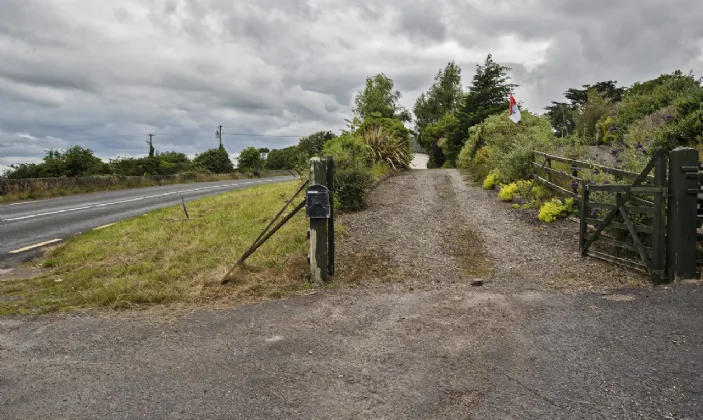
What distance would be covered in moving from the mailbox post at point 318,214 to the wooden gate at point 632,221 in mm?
4299

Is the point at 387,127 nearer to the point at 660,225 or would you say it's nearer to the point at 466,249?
the point at 466,249

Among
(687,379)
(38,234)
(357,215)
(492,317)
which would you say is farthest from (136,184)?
(687,379)

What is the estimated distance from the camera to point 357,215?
11641 millimetres

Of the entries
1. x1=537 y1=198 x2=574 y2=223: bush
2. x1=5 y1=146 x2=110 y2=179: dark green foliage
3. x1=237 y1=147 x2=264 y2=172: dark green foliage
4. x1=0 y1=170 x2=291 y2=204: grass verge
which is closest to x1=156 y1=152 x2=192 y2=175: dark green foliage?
x1=237 y1=147 x2=264 y2=172: dark green foliage

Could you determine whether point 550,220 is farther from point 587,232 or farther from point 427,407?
point 427,407

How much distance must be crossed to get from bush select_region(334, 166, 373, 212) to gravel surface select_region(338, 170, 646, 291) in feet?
1.36

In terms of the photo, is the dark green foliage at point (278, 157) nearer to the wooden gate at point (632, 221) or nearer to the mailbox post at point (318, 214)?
the wooden gate at point (632, 221)

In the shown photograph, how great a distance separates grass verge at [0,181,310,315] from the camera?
244 inches

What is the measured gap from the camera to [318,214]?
675 cm

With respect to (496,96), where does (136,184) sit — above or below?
below

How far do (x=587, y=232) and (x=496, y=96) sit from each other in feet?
78.9

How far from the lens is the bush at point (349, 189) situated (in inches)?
475

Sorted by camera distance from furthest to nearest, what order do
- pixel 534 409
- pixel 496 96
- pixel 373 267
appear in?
1. pixel 496 96
2. pixel 373 267
3. pixel 534 409

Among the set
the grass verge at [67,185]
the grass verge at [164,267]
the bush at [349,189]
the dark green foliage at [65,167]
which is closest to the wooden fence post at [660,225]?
the grass verge at [164,267]
